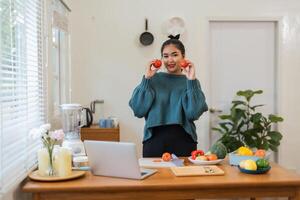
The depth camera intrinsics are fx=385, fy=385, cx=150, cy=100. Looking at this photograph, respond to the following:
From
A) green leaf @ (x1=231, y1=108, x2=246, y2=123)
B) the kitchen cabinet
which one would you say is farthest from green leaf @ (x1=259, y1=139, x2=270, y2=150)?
the kitchen cabinet

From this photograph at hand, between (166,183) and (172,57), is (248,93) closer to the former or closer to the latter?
(172,57)

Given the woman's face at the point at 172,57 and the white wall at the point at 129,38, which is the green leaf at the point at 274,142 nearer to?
the white wall at the point at 129,38

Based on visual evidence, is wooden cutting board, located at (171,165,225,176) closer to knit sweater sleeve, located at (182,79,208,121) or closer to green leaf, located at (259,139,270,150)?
knit sweater sleeve, located at (182,79,208,121)

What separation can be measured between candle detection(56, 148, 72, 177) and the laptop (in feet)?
0.34

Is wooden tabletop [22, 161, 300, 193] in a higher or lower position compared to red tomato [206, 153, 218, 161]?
lower

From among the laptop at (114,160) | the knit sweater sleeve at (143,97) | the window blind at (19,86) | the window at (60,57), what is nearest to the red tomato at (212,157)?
the laptop at (114,160)

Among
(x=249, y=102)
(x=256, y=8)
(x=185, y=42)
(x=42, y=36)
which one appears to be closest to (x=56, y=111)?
(x=42, y=36)

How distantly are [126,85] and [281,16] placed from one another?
6.43 ft

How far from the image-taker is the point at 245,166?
192cm

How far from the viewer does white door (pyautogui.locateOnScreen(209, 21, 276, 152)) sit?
176 inches

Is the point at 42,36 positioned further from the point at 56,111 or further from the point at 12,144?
the point at 12,144

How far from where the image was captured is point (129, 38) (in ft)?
14.3

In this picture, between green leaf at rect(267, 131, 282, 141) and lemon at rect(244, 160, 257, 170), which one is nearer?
lemon at rect(244, 160, 257, 170)

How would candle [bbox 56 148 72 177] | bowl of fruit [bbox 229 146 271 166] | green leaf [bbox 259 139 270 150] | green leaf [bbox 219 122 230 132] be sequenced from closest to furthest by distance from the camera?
candle [bbox 56 148 72 177], bowl of fruit [bbox 229 146 271 166], green leaf [bbox 259 139 270 150], green leaf [bbox 219 122 230 132]
